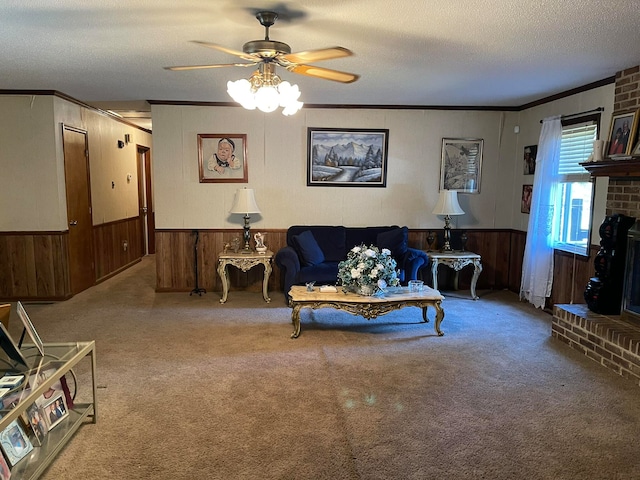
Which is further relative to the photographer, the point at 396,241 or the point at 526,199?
the point at 526,199

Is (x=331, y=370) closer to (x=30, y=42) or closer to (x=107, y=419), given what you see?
(x=107, y=419)

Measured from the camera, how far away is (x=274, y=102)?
2789mm

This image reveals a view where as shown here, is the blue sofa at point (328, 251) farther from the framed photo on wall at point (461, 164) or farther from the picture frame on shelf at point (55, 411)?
the picture frame on shelf at point (55, 411)

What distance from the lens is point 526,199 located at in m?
5.73

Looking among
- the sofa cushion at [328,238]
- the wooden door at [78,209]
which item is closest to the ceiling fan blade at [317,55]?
the sofa cushion at [328,238]

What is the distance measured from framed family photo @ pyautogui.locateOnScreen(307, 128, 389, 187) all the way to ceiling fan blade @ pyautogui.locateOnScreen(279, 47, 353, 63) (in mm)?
3048

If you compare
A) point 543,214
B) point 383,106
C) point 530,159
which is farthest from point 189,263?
point 530,159

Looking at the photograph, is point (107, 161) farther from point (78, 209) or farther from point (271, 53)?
point (271, 53)

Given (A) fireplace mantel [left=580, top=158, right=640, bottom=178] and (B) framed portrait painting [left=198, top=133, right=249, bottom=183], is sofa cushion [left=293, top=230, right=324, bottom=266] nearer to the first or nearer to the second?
(B) framed portrait painting [left=198, top=133, right=249, bottom=183]

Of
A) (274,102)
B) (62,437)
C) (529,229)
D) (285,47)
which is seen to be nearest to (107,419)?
(62,437)

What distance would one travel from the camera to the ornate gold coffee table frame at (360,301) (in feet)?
13.1

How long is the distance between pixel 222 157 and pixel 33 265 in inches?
99.4

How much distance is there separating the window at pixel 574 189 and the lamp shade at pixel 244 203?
337cm

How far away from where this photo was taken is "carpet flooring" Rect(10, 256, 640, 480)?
2.30 m
